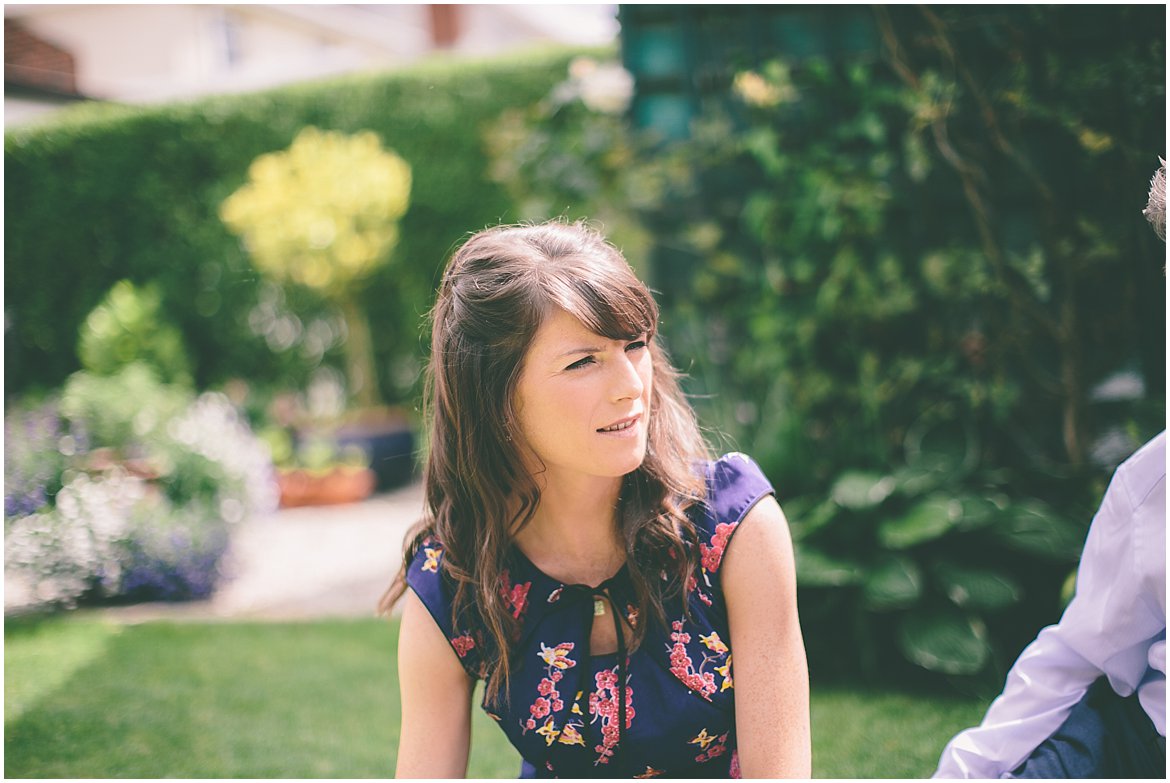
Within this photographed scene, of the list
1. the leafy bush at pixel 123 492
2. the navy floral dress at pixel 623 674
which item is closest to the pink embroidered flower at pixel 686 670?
the navy floral dress at pixel 623 674

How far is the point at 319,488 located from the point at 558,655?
5.75 meters

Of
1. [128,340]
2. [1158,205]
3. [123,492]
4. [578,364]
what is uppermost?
[1158,205]

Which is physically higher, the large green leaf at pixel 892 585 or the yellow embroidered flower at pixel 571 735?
the yellow embroidered flower at pixel 571 735

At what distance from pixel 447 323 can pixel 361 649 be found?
2625 millimetres

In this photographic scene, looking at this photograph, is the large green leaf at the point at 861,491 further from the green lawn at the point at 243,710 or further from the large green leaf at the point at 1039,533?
the green lawn at the point at 243,710

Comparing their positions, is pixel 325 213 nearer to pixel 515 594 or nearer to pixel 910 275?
pixel 910 275

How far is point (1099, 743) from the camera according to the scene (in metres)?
1.42

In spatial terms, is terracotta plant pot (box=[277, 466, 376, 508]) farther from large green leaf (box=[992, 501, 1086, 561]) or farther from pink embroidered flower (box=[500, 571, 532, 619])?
pink embroidered flower (box=[500, 571, 532, 619])

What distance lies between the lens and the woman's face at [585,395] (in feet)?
4.37

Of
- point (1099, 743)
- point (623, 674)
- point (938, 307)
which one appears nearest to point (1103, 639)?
point (1099, 743)

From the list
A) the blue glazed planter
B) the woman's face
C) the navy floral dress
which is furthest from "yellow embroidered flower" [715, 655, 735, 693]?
the blue glazed planter

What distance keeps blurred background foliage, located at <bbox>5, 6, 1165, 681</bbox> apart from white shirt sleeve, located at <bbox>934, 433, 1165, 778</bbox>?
131 centimetres

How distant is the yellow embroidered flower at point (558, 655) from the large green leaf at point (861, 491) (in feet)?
5.74

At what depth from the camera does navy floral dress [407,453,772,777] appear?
1400 millimetres
